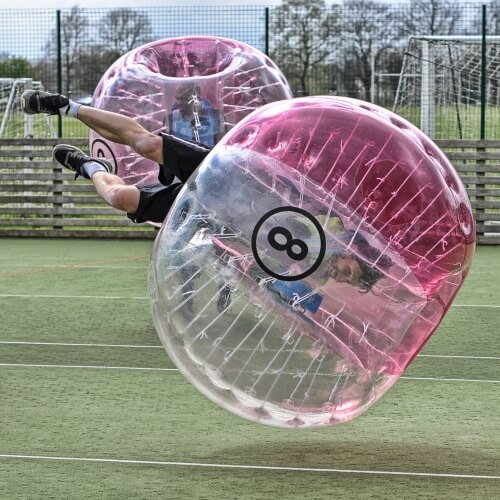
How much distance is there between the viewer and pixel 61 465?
17.4 ft

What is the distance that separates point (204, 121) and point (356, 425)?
131 inches

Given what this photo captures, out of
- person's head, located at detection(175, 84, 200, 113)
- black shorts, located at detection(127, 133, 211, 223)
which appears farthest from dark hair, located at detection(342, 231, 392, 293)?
person's head, located at detection(175, 84, 200, 113)

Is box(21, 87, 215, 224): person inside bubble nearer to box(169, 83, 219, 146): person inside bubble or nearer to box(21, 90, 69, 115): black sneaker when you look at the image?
box(21, 90, 69, 115): black sneaker

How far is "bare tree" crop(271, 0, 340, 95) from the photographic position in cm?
1767

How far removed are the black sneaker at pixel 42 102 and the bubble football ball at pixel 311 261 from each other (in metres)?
2.93

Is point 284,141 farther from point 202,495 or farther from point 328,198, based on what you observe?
point 202,495

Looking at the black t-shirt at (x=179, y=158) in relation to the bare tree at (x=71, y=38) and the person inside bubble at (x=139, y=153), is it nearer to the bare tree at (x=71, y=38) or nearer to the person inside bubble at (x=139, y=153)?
the person inside bubble at (x=139, y=153)

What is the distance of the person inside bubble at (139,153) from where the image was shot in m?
6.74

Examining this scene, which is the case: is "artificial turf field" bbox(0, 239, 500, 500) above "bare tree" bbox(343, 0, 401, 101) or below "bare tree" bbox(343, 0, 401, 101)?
below

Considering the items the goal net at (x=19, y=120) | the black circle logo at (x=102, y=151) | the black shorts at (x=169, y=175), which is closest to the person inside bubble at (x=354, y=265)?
the black shorts at (x=169, y=175)

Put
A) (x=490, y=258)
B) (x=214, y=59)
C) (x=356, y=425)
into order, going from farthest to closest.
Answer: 1. (x=490, y=258)
2. (x=214, y=59)
3. (x=356, y=425)

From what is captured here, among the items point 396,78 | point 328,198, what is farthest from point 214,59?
point 396,78

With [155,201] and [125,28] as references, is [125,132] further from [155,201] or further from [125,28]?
[125,28]

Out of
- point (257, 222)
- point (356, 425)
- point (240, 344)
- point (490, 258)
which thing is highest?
point (257, 222)
